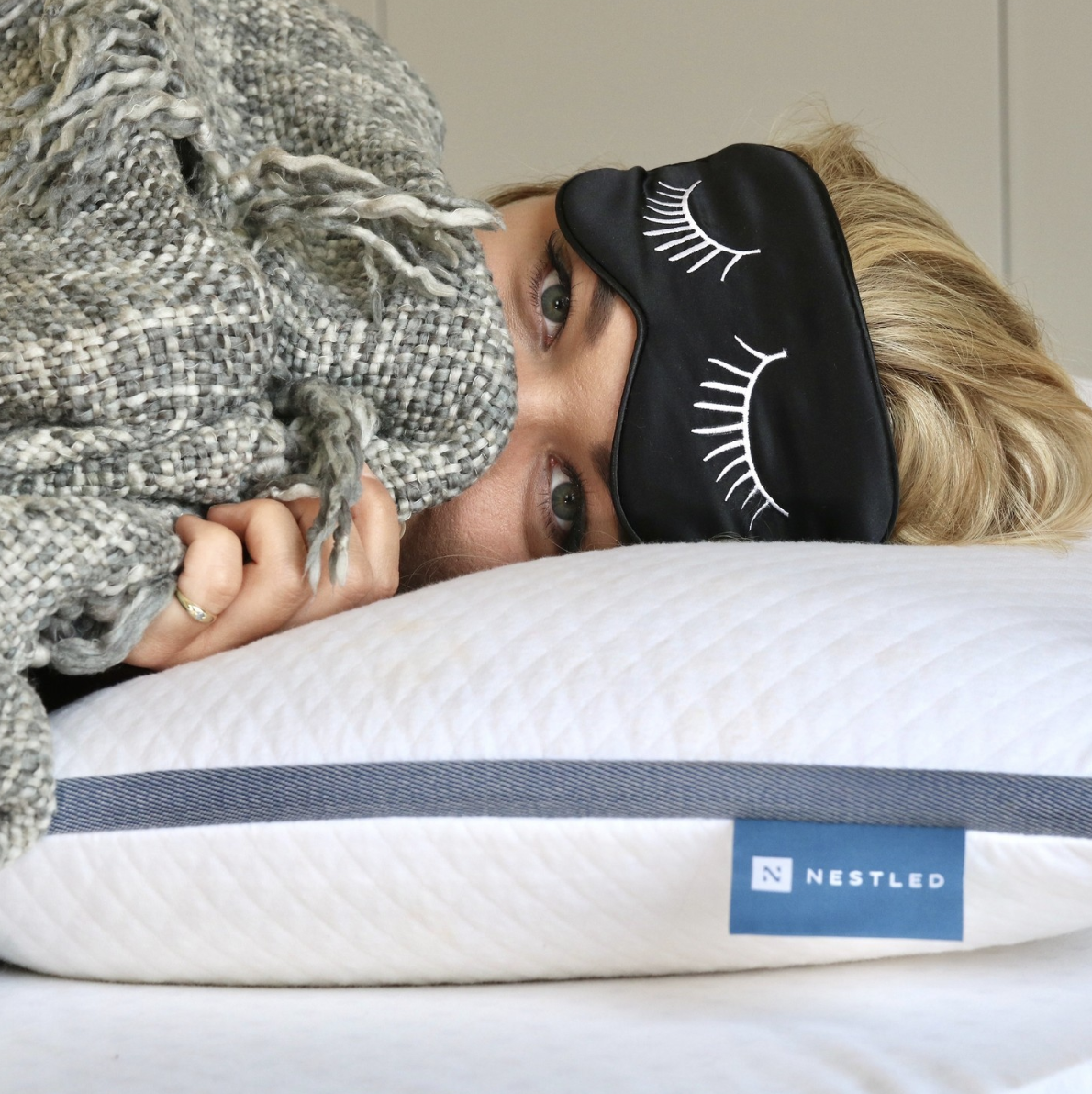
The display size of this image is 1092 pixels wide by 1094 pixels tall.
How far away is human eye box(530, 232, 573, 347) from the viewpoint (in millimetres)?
849

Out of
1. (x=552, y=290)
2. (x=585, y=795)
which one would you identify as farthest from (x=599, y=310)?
(x=585, y=795)

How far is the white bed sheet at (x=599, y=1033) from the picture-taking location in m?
0.39

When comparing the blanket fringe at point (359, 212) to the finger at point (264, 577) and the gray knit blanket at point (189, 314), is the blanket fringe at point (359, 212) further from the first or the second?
the finger at point (264, 577)

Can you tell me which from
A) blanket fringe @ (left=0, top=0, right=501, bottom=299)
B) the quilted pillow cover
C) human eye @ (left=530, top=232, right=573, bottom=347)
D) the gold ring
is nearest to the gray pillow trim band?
the quilted pillow cover

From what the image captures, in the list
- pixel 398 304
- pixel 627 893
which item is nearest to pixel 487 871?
pixel 627 893

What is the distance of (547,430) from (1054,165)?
1.54 metres

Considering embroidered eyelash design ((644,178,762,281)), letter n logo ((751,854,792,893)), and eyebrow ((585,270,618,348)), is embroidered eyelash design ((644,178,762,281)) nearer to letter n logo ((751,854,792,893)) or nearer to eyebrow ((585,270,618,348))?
eyebrow ((585,270,618,348))

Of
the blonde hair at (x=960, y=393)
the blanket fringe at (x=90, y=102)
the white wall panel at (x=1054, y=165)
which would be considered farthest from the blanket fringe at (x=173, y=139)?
the white wall panel at (x=1054, y=165)

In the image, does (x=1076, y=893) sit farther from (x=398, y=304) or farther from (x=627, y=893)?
(x=398, y=304)

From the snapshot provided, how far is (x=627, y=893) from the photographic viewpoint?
45 centimetres

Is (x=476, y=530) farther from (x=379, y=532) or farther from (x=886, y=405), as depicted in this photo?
(x=886, y=405)

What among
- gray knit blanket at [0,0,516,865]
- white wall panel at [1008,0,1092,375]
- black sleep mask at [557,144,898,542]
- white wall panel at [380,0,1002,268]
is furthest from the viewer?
white wall panel at [380,0,1002,268]

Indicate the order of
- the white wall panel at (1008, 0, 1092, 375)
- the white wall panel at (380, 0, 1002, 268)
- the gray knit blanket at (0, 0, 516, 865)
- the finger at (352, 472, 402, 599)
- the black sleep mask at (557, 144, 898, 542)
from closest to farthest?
the gray knit blanket at (0, 0, 516, 865) < the finger at (352, 472, 402, 599) < the black sleep mask at (557, 144, 898, 542) < the white wall panel at (1008, 0, 1092, 375) < the white wall panel at (380, 0, 1002, 268)

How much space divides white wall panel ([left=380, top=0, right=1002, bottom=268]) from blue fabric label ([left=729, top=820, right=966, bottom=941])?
1645mm
